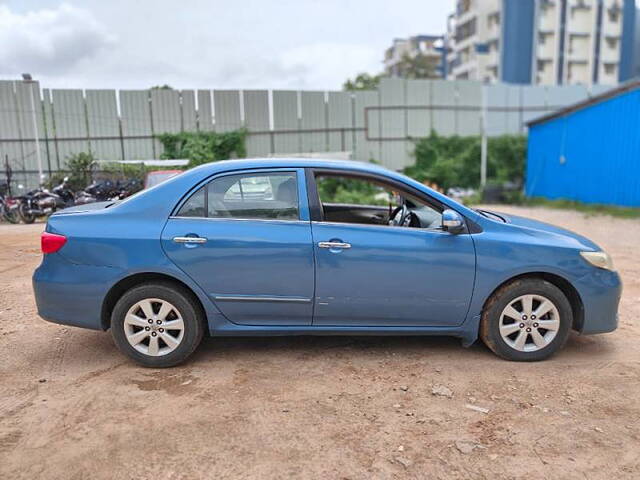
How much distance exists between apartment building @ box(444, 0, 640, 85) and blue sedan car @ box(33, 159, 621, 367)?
162 feet

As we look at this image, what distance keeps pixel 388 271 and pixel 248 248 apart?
3.37ft

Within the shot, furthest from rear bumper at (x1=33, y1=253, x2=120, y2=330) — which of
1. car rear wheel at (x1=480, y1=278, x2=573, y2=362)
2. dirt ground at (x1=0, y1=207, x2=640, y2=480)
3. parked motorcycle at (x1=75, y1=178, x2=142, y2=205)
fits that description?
parked motorcycle at (x1=75, y1=178, x2=142, y2=205)

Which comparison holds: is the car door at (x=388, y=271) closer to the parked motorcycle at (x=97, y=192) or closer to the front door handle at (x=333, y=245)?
the front door handle at (x=333, y=245)

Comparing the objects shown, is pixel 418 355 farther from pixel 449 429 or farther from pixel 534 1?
pixel 534 1

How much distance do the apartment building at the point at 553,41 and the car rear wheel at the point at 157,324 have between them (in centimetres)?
5031

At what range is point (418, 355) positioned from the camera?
399cm

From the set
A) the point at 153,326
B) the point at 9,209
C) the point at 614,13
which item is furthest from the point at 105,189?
the point at 614,13

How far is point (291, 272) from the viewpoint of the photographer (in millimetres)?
3646

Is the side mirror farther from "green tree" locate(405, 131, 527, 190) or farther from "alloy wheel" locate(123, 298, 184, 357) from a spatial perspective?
"green tree" locate(405, 131, 527, 190)

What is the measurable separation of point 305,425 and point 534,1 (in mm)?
52331

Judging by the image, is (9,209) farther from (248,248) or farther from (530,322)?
(530,322)

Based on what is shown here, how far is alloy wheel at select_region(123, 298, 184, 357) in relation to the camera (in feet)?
12.0

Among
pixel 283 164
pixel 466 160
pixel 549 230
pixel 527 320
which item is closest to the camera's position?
pixel 527 320

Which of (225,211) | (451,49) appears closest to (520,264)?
(225,211)
